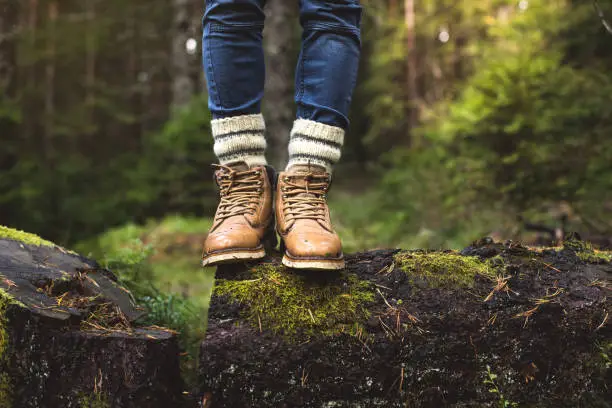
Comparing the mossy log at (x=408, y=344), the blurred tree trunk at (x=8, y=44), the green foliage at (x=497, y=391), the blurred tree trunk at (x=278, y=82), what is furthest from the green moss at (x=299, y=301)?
the blurred tree trunk at (x=8, y=44)

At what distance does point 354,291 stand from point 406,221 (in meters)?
Result: 4.95

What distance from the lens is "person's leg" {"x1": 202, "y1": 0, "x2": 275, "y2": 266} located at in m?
2.10

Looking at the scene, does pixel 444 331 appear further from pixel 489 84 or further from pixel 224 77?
pixel 489 84

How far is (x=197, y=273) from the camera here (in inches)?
221

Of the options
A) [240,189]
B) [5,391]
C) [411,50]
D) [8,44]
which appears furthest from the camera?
[411,50]

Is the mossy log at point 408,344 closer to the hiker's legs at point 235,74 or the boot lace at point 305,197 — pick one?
the boot lace at point 305,197

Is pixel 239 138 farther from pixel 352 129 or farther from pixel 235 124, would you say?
pixel 352 129

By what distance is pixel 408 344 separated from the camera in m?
1.82

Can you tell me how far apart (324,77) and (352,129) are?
16.9 meters

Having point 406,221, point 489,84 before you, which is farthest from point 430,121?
point 489,84

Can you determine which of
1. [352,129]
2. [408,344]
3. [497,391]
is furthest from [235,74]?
[352,129]

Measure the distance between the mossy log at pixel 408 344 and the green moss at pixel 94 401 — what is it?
14.8 inches

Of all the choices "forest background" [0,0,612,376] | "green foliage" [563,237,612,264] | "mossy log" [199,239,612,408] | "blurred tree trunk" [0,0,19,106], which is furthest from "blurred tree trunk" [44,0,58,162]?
"green foliage" [563,237,612,264]

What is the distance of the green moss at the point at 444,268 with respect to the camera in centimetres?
195
